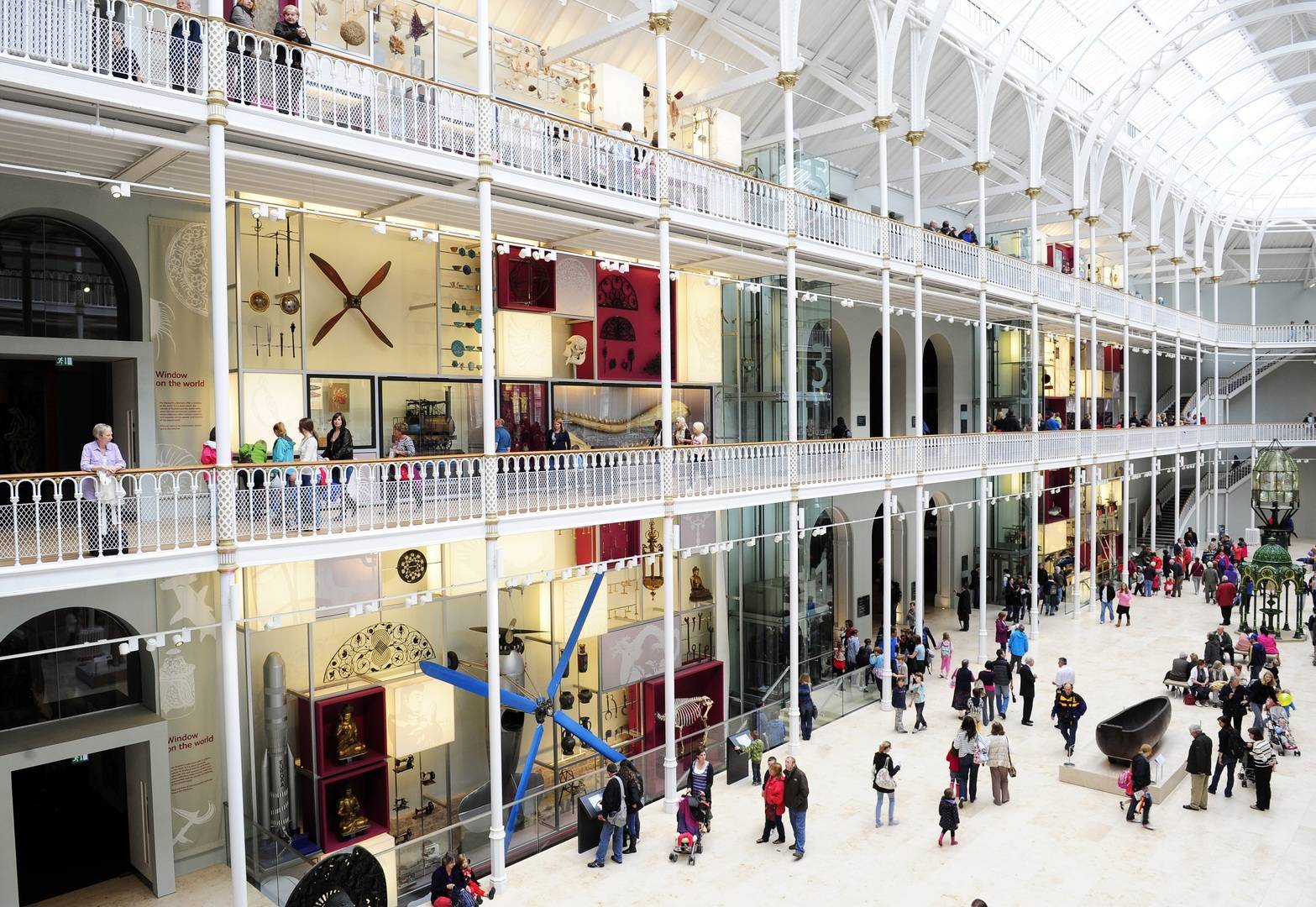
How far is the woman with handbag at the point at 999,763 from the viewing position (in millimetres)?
13750

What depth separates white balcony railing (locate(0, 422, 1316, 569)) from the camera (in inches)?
370

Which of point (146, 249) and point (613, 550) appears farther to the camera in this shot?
point (613, 550)

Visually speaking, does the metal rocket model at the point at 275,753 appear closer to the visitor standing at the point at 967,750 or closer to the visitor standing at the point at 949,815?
the visitor standing at the point at 949,815

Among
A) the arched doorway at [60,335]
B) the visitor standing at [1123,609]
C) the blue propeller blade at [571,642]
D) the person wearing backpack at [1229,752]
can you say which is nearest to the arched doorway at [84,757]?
the arched doorway at [60,335]

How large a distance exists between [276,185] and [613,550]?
371 inches

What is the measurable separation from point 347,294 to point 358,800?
25.9 feet

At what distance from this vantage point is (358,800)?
14.4 m

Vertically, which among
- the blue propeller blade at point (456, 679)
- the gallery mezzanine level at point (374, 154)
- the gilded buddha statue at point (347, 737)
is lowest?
the gilded buddha statue at point (347, 737)

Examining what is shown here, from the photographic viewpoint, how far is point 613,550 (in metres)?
18.9

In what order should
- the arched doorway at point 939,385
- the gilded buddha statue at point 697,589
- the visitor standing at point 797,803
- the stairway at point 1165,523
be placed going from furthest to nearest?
the stairway at point 1165,523 < the arched doorway at point 939,385 < the gilded buddha statue at point 697,589 < the visitor standing at point 797,803

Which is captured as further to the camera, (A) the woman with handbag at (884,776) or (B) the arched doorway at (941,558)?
(B) the arched doorway at (941,558)

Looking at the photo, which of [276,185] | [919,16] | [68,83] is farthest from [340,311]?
[919,16]

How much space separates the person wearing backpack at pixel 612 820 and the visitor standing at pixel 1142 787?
7.15 meters

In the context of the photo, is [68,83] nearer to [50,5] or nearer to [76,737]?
[50,5]
